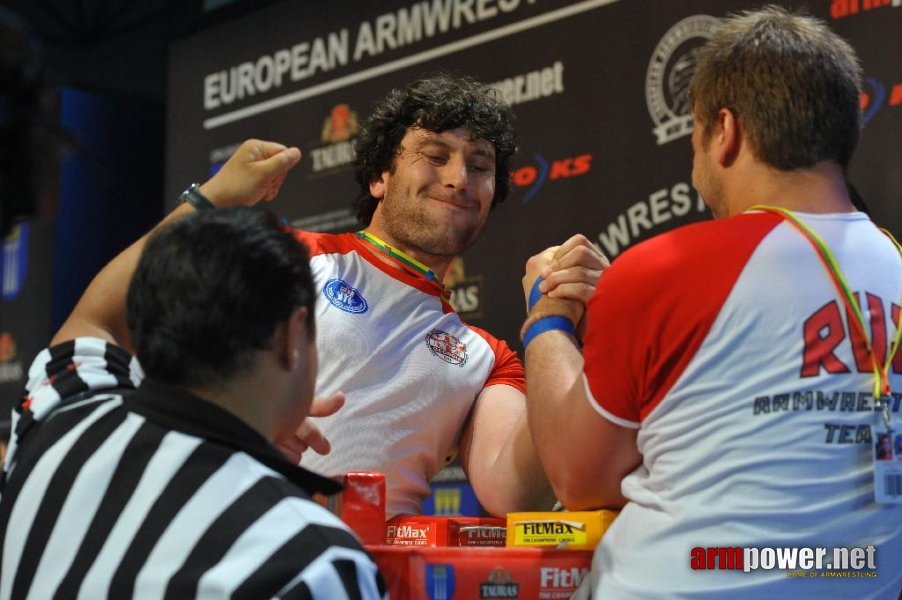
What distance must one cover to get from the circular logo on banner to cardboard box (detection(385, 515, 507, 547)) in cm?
169

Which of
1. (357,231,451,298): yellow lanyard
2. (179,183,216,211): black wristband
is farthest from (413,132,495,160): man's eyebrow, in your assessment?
(179,183,216,211): black wristband

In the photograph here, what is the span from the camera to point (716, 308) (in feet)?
4.74

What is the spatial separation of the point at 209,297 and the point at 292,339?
11cm

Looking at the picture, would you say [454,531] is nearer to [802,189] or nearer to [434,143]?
[802,189]

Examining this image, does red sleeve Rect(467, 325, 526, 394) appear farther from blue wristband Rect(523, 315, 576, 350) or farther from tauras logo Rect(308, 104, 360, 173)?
tauras logo Rect(308, 104, 360, 173)

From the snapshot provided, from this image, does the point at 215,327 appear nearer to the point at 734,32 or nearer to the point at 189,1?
the point at 734,32

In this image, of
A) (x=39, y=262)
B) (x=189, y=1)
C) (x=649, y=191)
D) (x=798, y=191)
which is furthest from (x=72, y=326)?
(x=189, y=1)

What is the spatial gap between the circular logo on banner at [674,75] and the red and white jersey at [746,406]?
1814 millimetres

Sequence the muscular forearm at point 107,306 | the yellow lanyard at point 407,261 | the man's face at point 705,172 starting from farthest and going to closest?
the yellow lanyard at point 407,261 → the man's face at point 705,172 → the muscular forearm at point 107,306

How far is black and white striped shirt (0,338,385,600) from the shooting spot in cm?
110

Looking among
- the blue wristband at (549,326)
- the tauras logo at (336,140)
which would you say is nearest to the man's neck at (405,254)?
the blue wristband at (549,326)

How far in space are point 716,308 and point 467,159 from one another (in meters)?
1.28

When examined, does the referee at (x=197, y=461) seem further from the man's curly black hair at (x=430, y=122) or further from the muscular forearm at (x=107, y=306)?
the man's curly black hair at (x=430, y=122)

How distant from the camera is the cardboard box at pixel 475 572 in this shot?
143cm
